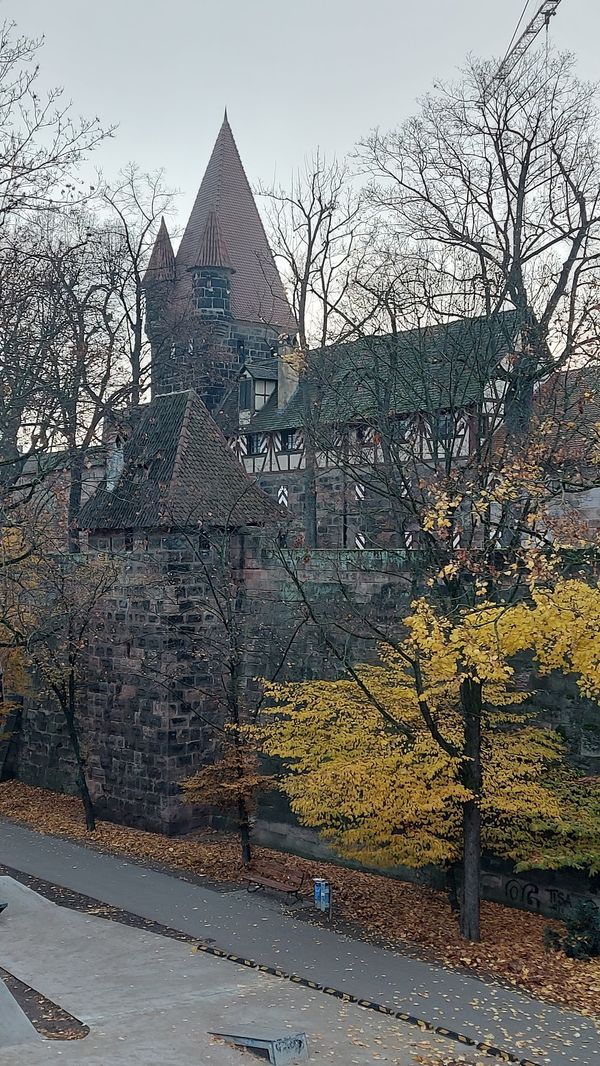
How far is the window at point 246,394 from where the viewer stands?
111ft

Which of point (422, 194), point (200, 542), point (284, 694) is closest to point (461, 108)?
point (422, 194)

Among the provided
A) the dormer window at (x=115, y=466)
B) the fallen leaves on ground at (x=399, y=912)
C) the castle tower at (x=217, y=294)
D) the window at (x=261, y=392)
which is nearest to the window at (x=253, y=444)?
the window at (x=261, y=392)

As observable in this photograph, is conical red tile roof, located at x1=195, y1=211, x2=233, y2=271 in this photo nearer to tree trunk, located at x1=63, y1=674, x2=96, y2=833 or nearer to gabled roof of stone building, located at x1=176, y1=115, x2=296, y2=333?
gabled roof of stone building, located at x1=176, y1=115, x2=296, y2=333

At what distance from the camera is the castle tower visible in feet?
109

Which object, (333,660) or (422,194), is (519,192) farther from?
(333,660)

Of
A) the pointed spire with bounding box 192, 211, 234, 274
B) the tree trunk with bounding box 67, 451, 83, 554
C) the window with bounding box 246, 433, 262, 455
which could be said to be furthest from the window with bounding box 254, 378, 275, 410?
the tree trunk with bounding box 67, 451, 83, 554

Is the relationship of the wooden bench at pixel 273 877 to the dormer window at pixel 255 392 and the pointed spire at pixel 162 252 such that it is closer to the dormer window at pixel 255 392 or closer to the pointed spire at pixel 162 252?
the dormer window at pixel 255 392

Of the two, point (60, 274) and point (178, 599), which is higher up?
point (60, 274)

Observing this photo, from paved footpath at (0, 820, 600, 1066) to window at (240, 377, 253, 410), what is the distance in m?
20.0

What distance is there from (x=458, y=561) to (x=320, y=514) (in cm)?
2058

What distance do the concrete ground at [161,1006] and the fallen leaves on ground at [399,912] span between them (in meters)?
1.99

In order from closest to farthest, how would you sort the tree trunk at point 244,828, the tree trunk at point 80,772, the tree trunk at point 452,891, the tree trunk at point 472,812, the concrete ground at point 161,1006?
the concrete ground at point 161,1006 → the tree trunk at point 472,812 → the tree trunk at point 452,891 → the tree trunk at point 244,828 → the tree trunk at point 80,772

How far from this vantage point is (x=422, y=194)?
786 inches

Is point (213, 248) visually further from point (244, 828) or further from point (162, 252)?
point (244, 828)
